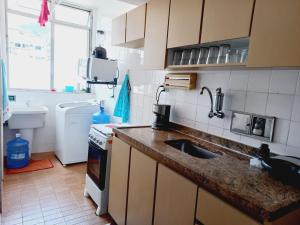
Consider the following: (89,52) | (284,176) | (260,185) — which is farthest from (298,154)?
(89,52)

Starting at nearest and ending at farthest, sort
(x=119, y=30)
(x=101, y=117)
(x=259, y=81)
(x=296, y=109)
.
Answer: (x=296, y=109)
(x=259, y=81)
(x=119, y=30)
(x=101, y=117)

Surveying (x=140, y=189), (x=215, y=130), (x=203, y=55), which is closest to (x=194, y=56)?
(x=203, y=55)

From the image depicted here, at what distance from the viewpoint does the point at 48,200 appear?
2.20m

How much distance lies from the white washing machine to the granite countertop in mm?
1467

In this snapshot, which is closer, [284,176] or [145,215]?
[284,176]

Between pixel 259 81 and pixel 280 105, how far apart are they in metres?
0.21

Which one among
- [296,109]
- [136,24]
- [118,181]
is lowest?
[118,181]

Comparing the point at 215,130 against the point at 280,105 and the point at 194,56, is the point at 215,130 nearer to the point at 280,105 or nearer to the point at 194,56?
the point at 280,105

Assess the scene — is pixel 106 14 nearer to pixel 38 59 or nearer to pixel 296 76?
pixel 38 59

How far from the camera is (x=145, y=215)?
149 centimetres

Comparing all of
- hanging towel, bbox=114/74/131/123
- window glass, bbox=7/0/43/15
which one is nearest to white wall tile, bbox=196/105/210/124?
hanging towel, bbox=114/74/131/123

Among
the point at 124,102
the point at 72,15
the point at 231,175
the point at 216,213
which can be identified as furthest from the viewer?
the point at 72,15

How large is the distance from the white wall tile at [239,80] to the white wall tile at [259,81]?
33mm

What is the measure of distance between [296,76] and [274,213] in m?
0.85
